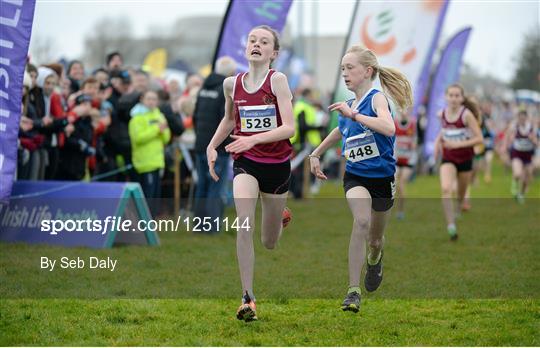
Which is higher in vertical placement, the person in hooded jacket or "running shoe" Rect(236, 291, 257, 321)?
the person in hooded jacket

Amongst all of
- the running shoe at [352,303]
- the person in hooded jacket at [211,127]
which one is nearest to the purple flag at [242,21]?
the person in hooded jacket at [211,127]

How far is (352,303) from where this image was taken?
7.34 meters

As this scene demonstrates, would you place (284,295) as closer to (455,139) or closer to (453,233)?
(453,233)

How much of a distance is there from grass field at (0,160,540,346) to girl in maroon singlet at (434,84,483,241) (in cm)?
64

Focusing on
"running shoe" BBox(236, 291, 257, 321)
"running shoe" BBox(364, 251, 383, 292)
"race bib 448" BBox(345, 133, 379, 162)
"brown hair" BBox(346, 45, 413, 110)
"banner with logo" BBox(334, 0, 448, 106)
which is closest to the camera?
"running shoe" BBox(236, 291, 257, 321)

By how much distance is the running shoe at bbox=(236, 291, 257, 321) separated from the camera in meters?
7.13

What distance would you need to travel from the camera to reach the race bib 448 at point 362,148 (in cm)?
780

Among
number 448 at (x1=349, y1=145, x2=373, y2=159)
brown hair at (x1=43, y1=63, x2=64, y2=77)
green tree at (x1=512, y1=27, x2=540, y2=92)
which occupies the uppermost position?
green tree at (x1=512, y1=27, x2=540, y2=92)

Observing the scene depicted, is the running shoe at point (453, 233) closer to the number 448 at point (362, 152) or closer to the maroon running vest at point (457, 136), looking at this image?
the maroon running vest at point (457, 136)

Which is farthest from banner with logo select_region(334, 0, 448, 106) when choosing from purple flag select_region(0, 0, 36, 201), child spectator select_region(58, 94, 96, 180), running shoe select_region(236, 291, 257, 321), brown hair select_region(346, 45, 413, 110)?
running shoe select_region(236, 291, 257, 321)

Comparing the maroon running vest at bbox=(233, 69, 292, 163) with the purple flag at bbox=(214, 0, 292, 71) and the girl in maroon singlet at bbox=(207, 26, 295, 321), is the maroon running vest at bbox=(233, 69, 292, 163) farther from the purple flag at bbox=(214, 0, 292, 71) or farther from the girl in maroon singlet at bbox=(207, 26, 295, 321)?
the purple flag at bbox=(214, 0, 292, 71)

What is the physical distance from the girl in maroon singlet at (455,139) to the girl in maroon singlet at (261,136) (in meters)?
5.47

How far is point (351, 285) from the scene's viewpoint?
7520mm

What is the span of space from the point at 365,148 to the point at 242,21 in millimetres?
7119
